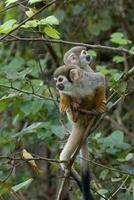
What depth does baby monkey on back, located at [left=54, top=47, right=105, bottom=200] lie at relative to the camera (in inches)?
125

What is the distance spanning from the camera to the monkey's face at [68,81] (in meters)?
3.16

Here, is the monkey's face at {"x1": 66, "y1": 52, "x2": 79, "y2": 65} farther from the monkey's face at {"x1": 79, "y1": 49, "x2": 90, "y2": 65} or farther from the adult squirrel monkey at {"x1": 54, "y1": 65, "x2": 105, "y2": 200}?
the adult squirrel monkey at {"x1": 54, "y1": 65, "x2": 105, "y2": 200}

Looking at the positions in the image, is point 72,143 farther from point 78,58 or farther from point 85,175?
point 78,58

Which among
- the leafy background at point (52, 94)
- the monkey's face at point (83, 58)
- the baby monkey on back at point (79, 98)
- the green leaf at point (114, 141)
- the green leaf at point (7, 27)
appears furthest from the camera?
the green leaf at point (114, 141)

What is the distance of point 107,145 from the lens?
3771 millimetres

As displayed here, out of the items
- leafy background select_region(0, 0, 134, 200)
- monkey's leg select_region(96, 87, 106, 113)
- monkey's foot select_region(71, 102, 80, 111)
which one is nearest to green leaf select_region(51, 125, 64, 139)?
leafy background select_region(0, 0, 134, 200)

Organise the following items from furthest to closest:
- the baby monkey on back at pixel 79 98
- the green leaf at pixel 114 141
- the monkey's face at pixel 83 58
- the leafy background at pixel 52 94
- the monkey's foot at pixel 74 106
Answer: the green leaf at pixel 114 141 < the monkey's face at pixel 83 58 < the monkey's foot at pixel 74 106 < the baby monkey on back at pixel 79 98 < the leafy background at pixel 52 94

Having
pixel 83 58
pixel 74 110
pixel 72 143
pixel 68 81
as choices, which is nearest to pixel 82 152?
pixel 72 143

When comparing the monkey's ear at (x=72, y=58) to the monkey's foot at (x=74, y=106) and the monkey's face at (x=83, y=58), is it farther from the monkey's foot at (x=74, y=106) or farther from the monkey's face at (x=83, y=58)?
the monkey's foot at (x=74, y=106)

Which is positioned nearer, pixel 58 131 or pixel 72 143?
pixel 72 143

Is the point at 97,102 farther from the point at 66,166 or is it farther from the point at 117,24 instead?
the point at 117,24

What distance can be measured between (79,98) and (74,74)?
18 cm

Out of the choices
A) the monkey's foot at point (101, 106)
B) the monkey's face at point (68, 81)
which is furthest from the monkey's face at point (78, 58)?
the monkey's foot at point (101, 106)

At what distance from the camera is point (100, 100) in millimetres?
3250
